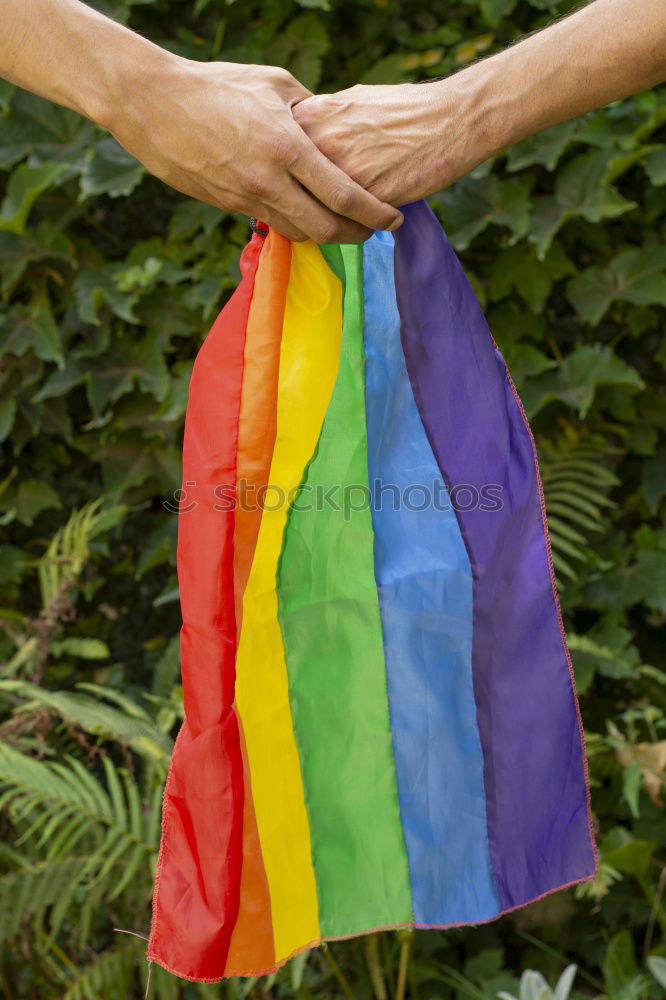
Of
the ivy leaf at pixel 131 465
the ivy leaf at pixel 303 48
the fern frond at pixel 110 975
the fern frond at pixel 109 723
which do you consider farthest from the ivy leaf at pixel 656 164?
the fern frond at pixel 110 975

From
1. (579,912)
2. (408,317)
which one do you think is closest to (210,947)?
(408,317)

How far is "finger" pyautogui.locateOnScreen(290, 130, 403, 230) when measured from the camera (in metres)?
1.17

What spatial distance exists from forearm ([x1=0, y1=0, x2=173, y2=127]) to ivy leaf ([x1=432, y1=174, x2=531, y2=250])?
1.08 meters

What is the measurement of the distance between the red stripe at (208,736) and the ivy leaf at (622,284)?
1.17 meters

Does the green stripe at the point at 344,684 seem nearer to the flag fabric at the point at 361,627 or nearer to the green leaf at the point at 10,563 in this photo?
the flag fabric at the point at 361,627

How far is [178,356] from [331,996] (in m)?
1.58

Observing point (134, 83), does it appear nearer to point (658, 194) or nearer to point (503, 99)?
point (503, 99)

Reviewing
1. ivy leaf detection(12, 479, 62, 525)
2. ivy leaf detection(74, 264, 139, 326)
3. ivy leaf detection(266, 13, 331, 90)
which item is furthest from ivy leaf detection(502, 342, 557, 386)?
ivy leaf detection(12, 479, 62, 525)

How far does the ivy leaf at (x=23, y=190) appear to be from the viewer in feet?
7.42

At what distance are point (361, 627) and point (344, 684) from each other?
0.28 feet

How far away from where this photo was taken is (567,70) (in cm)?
119

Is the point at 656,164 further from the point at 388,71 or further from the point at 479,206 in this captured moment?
the point at 388,71

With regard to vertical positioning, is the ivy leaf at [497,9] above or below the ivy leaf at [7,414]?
→ above

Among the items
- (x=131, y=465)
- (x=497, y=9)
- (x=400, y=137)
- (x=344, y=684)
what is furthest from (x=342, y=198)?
(x=131, y=465)
